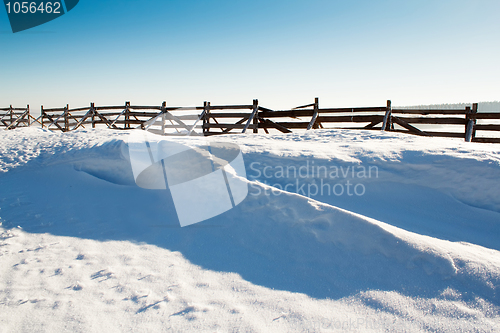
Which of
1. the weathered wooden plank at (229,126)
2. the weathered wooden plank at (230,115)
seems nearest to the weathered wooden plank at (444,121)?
the weathered wooden plank at (230,115)

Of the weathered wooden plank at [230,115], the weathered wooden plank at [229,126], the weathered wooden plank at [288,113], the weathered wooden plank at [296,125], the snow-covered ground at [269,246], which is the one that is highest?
the weathered wooden plank at [288,113]

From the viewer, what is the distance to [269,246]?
252 cm

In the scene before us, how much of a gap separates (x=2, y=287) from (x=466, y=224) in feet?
13.8

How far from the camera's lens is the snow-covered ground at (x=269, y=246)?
5.91ft

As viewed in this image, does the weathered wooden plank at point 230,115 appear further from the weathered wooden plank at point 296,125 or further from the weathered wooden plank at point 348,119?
the weathered wooden plank at point 348,119

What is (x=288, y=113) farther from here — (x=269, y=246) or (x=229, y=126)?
(x=269, y=246)

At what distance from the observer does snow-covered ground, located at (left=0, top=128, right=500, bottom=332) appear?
180 centimetres

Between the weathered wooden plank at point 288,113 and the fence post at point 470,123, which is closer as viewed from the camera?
the fence post at point 470,123

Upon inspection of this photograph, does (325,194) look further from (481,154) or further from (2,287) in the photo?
(2,287)

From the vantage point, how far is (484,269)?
205cm

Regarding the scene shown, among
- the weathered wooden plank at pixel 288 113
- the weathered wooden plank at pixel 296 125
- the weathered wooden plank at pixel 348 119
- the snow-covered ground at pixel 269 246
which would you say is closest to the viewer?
the snow-covered ground at pixel 269 246

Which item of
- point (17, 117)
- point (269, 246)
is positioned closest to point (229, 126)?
point (269, 246)

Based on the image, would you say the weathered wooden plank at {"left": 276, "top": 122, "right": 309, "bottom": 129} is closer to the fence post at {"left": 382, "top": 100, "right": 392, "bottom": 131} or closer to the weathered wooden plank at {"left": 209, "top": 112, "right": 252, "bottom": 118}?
the weathered wooden plank at {"left": 209, "top": 112, "right": 252, "bottom": 118}

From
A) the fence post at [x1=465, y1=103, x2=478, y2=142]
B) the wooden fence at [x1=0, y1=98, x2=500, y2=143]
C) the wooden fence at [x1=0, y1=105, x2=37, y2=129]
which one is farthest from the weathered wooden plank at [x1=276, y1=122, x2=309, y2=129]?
the wooden fence at [x1=0, y1=105, x2=37, y2=129]
